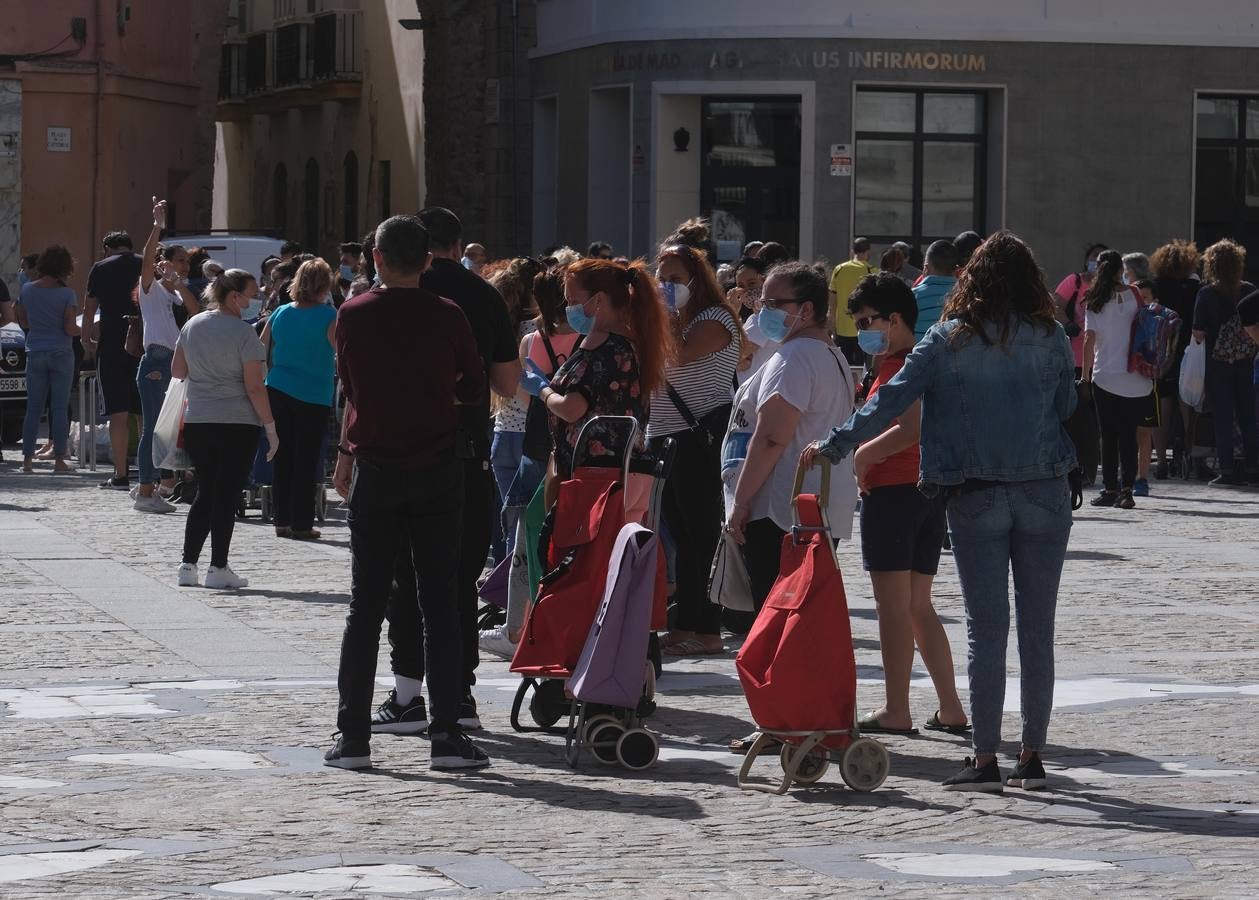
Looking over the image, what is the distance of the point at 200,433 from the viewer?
46.1 feet

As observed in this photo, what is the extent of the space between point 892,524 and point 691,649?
8.63 feet

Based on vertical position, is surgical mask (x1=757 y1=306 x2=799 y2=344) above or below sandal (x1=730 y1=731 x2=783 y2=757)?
above

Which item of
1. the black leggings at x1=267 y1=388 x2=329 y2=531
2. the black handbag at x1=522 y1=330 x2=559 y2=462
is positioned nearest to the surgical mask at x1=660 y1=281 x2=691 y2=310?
the black handbag at x1=522 y1=330 x2=559 y2=462

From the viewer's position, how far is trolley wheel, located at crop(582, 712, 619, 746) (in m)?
8.68

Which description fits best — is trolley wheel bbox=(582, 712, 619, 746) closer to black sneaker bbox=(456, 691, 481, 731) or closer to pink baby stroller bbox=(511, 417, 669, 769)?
pink baby stroller bbox=(511, 417, 669, 769)

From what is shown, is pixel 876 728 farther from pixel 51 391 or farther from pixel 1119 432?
pixel 51 391

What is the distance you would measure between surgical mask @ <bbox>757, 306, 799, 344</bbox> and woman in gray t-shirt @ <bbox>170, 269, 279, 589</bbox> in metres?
4.97

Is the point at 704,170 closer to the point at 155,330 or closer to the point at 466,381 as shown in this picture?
the point at 155,330

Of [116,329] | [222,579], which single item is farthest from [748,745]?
[116,329]

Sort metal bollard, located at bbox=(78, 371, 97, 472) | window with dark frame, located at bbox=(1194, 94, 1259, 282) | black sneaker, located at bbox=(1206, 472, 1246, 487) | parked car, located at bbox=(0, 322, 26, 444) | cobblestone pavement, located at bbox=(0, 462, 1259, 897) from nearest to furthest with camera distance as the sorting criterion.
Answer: cobblestone pavement, located at bbox=(0, 462, 1259, 897), black sneaker, located at bbox=(1206, 472, 1246, 487), metal bollard, located at bbox=(78, 371, 97, 472), parked car, located at bbox=(0, 322, 26, 444), window with dark frame, located at bbox=(1194, 94, 1259, 282)

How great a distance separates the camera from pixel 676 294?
1159cm

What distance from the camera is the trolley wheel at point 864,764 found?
8.12m

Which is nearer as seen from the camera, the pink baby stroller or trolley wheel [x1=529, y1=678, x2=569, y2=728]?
the pink baby stroller

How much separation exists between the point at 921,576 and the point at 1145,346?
1060cm
